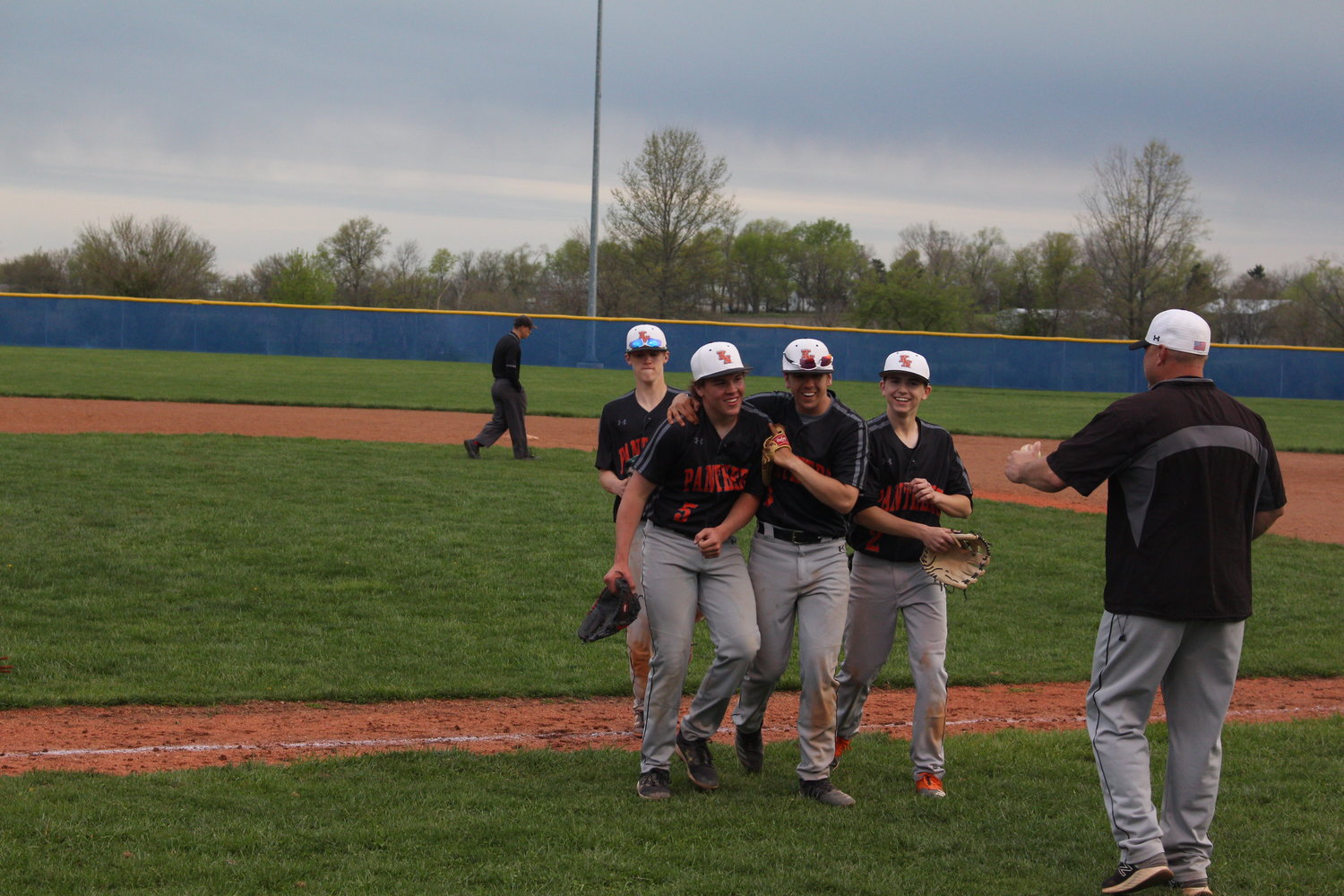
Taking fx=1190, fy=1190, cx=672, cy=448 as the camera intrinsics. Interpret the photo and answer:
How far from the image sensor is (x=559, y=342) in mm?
38812

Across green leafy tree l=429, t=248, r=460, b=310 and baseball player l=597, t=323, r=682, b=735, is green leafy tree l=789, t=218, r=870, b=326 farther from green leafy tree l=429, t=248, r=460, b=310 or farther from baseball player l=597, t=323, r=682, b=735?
baseball player l=597, t=323, r=682, b=735

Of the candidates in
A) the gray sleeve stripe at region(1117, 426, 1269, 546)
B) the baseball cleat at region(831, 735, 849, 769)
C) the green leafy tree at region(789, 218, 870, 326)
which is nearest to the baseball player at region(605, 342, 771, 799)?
the baseball cleat at region(831, 735, 849, 769)

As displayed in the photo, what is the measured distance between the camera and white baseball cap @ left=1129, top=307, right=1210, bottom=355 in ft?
13.4

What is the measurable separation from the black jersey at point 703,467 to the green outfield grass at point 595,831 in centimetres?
121

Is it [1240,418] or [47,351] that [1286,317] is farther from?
[1240,418]

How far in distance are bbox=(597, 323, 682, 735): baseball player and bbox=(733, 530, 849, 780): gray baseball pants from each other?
3.57 ft

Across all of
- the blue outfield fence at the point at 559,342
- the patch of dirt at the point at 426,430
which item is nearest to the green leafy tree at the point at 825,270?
the blue outfield fence at the point at 559,342

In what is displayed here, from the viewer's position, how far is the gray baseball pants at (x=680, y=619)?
499 centimetres

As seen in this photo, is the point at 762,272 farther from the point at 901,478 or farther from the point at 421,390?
the point at 901,478

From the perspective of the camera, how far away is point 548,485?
1339 centimetres

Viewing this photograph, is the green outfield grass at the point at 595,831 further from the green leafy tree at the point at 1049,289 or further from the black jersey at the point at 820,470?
the green leafy tree at the point at 1049,289

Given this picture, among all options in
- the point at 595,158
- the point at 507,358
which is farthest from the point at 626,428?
the point at 595,158

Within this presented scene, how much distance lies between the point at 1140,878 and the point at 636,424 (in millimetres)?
3174

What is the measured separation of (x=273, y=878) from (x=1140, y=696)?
3.00 m
